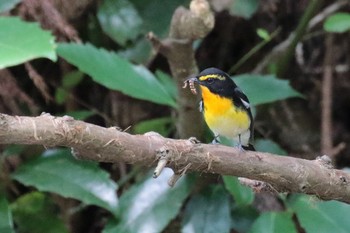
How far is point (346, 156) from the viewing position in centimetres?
272

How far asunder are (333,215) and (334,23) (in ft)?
2.13

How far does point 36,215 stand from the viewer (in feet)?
6.47

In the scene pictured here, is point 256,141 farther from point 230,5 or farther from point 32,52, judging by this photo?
point 32,52

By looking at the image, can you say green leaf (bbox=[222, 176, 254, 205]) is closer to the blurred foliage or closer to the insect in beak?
the blurred foliage

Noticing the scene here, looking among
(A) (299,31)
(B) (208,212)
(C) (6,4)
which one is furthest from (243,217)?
(C) (6,4)

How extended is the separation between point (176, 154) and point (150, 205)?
2.25ft

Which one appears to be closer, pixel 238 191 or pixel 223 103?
pixel 223 103

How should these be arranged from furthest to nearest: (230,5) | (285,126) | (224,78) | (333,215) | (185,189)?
(285,126) → (230,5) → (185,189) → (333,215) → (224,78)

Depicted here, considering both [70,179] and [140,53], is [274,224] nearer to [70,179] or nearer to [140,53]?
[70,179]

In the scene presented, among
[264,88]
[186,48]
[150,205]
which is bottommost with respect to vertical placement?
[150,205]

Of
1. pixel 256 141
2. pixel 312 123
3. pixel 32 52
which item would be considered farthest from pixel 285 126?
pixel 32 52

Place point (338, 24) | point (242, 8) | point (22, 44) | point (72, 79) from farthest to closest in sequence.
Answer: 1. point (72, 79)
2. point (242, 8)
3. point (338, 24)
4. point (22, 44)

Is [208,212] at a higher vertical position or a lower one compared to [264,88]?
lower

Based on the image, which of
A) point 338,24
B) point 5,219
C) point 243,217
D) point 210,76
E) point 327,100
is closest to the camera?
point 210,76
